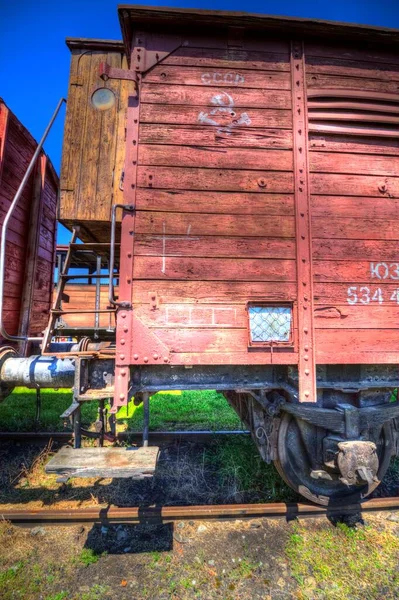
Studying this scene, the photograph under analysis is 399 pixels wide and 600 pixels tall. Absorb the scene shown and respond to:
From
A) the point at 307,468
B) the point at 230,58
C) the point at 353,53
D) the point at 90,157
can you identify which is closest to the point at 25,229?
the point at 90,157

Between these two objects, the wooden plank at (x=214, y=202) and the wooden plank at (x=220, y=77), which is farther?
the wooden plank at (x=220, y=77)

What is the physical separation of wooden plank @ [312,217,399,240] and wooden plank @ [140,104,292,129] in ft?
3.18

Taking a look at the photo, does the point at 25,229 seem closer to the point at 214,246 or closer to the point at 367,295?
the point at 214,246

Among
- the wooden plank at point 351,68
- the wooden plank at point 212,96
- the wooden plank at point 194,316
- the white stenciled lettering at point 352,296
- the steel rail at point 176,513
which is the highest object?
the wooden plank at point 351,68

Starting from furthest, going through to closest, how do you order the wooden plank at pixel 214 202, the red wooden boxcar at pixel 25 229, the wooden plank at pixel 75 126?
the red wooden boxcar at pixel 25 229 < the wooden plank at pixel 75 126 < the wooden plank at pixel 214 202

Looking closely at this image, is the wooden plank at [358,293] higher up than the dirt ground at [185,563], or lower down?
higher up

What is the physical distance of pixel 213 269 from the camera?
257cm

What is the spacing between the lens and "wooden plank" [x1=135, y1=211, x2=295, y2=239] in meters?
2.59

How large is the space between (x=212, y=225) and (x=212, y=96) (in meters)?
1.31

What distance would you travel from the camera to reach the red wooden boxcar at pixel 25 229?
11.9 feet

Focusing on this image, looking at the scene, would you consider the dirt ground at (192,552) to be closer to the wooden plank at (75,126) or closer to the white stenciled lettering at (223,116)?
the wooden plank at (75,126)

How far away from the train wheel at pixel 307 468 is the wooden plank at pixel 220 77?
11.0ft

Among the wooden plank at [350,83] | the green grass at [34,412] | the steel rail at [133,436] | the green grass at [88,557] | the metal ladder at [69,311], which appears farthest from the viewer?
the green grass at [34,412]

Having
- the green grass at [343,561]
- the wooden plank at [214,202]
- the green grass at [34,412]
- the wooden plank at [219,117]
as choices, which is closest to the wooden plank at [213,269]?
the wooden plank at [214,202]
